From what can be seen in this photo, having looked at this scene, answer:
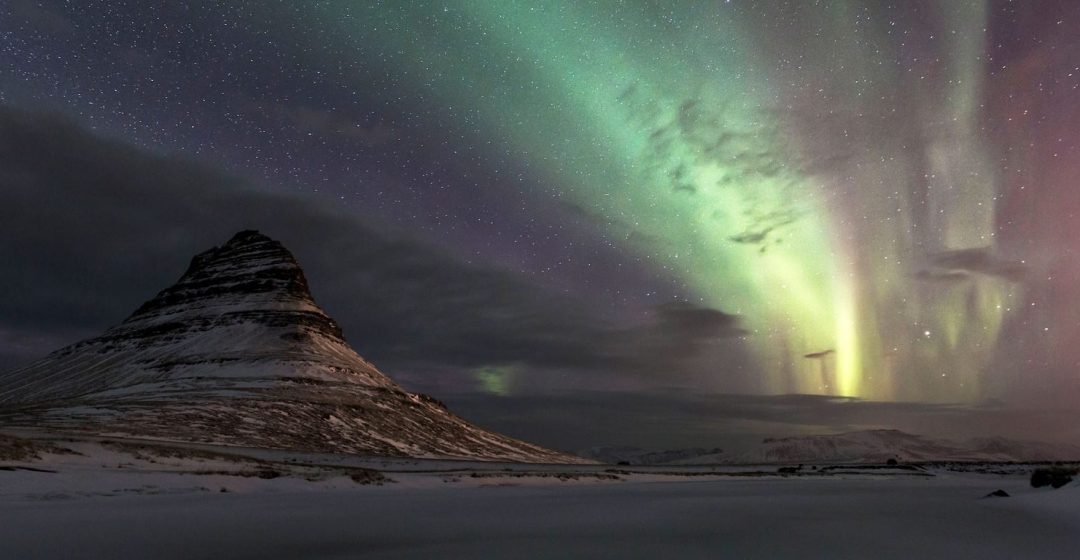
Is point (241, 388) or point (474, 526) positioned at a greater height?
point (241, 388)

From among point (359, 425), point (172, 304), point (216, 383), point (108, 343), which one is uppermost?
point (172, 304)

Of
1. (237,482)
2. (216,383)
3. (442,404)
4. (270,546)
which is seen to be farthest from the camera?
(442,404)

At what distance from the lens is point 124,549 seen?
9828 mm

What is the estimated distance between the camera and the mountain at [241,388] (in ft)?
295

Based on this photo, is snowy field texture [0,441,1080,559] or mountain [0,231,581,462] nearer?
snowy field texture [0,441,1080,559]

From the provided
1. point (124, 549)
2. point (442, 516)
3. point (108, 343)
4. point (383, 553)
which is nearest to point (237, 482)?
point (442, 516)

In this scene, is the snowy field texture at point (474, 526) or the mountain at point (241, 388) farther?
the mountain at point (241, 388)

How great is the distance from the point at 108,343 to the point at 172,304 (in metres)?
23.7

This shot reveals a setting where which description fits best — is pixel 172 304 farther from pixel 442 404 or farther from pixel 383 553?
pixel 383 553

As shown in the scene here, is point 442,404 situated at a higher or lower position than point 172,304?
lower

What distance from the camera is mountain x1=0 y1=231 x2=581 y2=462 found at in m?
90.1

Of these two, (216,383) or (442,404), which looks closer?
(216,383)

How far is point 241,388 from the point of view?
12631cm

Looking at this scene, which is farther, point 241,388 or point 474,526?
point 241,388
